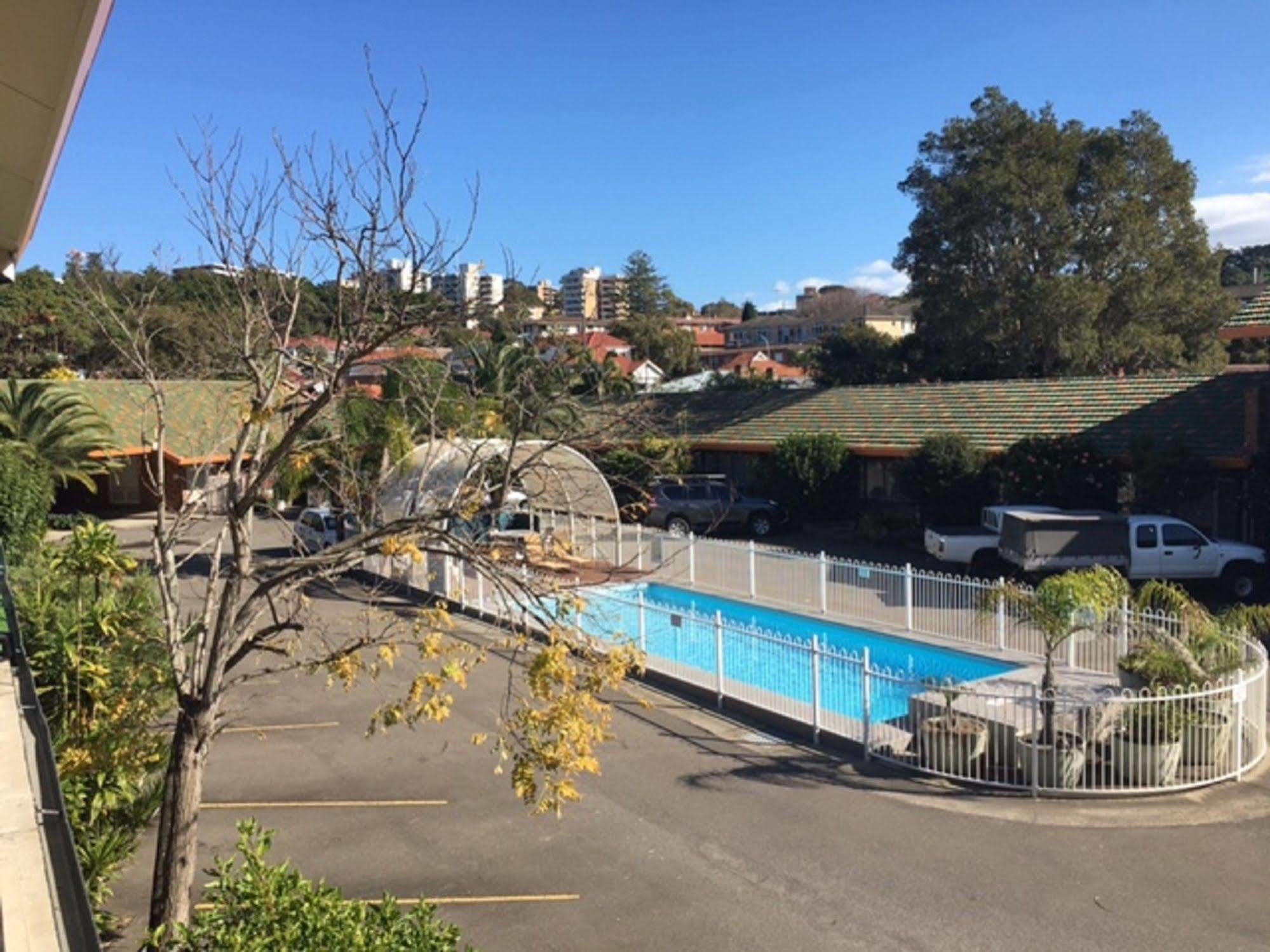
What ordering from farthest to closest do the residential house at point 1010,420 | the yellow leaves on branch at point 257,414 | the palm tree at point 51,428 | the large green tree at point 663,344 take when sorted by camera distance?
1. the large green tree at point 663,344
2. the palm tree at point 51,428
3. the residential house at point 1010,420
4. the yellow leaves on branch at point 257,414

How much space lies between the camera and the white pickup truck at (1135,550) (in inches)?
822

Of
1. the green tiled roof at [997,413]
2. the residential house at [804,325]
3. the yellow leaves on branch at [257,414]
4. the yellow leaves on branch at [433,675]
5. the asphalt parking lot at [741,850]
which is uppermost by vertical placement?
the residential house at [804,325]

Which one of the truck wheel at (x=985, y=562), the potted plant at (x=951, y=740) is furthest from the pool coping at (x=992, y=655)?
the truck wheel at (x=985, y=562)

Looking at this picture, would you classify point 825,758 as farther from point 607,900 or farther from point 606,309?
point 606,309

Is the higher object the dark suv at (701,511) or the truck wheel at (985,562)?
the dark suv at (701,511)

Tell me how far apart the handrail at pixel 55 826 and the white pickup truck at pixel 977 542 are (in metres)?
18.7

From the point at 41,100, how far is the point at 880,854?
881cm

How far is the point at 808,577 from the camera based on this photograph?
21203 millimetres

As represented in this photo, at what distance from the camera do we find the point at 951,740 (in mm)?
12031

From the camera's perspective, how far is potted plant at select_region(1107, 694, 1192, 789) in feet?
37.5

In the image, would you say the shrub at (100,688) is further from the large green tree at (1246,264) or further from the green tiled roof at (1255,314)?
the large green tree at (1246,264)

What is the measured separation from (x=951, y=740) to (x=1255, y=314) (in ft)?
→ 47.7

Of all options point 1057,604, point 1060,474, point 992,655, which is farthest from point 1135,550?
point 1057,604

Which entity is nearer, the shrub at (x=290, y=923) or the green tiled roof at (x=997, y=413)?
the shrub at (x=290, y=923)
